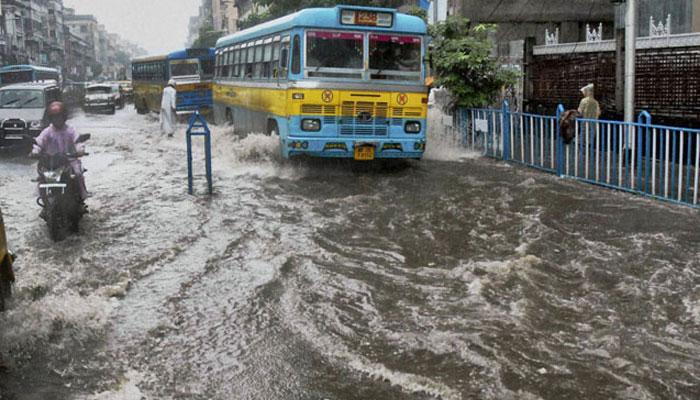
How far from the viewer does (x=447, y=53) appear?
59.4 ft

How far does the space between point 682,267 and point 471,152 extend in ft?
32.6

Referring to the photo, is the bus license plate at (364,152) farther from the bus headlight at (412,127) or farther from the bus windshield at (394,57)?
the bus windshield at (394,57)

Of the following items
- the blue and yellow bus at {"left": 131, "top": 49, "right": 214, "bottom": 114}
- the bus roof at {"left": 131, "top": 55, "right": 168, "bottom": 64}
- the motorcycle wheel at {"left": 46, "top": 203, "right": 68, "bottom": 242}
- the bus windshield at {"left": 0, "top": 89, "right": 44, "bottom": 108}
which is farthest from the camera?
the bus roof at {"left": 131, "top": 55, "right": 168, "bottom": 64}

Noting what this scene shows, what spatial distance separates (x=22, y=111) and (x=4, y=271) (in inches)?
643

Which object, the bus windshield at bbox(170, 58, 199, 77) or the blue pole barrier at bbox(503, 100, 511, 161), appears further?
the bus windshield at bbox(170, 58, 199, 77)

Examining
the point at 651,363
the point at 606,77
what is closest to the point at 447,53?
the point at 606,77

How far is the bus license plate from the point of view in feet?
45.4

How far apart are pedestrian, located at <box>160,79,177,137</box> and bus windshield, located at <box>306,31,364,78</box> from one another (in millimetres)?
10692

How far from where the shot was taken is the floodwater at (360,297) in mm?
5227

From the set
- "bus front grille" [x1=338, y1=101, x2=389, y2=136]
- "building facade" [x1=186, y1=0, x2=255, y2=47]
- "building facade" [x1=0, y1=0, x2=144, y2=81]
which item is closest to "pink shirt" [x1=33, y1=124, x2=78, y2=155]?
"bus front grille" [x1=338, y1=101, x2=389, y2=136]

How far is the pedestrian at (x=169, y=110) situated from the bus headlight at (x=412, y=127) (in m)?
11.2

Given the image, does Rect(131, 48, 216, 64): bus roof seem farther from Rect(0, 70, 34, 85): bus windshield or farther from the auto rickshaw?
the auto rickshaw

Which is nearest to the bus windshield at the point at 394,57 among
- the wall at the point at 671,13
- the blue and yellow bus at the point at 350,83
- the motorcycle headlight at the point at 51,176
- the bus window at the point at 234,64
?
the blue and yellow bus at the point at 350,83

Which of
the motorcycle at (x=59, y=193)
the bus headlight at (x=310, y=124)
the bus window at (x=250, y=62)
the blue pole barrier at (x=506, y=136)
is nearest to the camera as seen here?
the motorcycle at (x=59, y=193)
